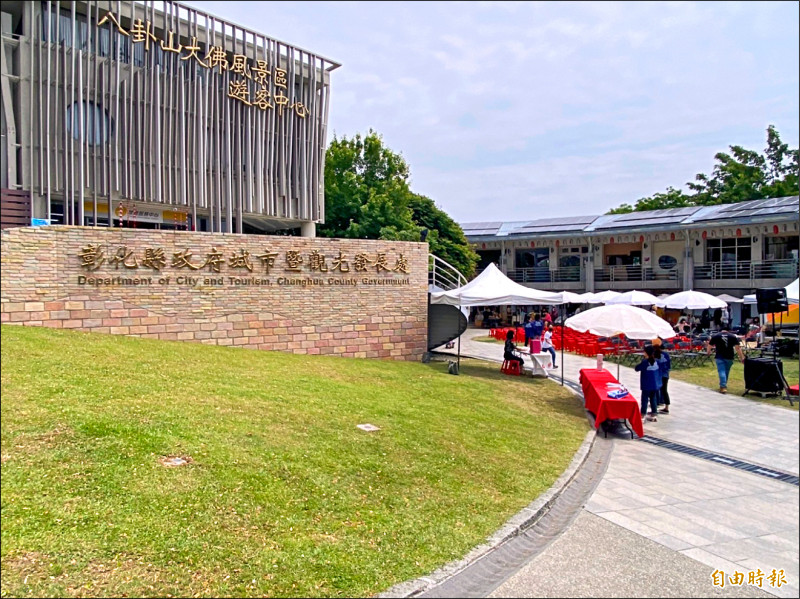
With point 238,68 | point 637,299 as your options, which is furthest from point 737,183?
point 238,68

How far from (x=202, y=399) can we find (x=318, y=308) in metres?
6.96

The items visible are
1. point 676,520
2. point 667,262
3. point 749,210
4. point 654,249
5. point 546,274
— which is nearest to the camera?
point 676,520

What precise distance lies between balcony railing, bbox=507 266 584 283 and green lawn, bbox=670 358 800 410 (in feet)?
55.6

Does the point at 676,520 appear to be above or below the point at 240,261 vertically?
below

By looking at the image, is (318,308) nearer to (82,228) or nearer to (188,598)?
(82,228)

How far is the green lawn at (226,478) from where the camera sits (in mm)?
3914

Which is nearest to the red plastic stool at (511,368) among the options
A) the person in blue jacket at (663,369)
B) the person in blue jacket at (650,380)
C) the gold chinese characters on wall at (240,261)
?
the gold chinese characters on wall at (240,261)

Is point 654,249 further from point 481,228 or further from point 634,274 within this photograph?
point 481,228

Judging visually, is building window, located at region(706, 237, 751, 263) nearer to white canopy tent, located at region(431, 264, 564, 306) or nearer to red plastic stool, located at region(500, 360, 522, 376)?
white canopy tent, located at region(431, 264, 564, 306)

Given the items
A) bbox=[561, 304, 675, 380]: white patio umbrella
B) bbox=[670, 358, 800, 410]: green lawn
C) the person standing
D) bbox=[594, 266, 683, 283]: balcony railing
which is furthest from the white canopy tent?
bbox=[594, 266, 683, 283]: balcony railing

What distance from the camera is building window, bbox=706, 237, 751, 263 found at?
28672mm

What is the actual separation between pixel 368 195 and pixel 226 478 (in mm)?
25131

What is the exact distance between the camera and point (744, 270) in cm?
2844

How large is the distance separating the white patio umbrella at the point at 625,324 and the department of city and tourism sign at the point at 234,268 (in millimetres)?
5372
